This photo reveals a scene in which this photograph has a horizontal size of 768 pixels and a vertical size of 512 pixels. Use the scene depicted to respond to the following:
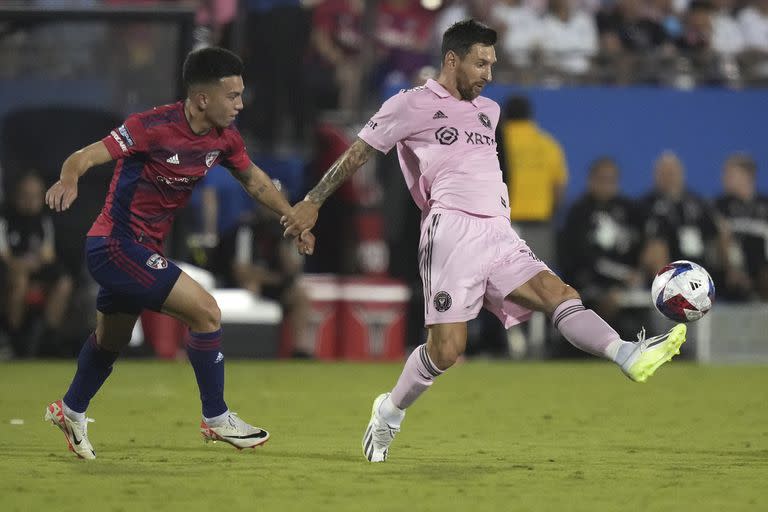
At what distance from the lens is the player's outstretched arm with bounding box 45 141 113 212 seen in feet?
23.7

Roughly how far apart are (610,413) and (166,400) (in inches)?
127

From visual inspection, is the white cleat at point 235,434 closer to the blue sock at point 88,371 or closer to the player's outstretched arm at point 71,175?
the blue sock at point 88,371

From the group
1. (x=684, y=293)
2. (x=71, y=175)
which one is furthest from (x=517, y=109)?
(x=71, y=175)

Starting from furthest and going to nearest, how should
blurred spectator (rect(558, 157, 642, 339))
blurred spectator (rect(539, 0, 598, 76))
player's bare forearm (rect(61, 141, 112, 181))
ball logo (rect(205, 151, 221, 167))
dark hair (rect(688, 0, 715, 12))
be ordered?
dark hair (rect(688, 0, 715, 12)), blurred spectator (rect(539, 0, 598, 76)), blurred spectator (rect(558, 157, 642, 339)), ball logo (rect(205, 151, 221, 167)), player's bare forearm (rect(61, 141, 112, 181))

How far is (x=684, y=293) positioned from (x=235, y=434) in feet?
7.84

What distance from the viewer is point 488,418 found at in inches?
403

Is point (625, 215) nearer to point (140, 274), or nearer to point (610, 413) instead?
point (610, 413)

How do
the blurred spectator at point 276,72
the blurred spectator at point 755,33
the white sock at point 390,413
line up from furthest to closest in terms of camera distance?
the blurred spectator at point 755,33 < the blurred spectator at point 276,72 < the white sock at point 390,413

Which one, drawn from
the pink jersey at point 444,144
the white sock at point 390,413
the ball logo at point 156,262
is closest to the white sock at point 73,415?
the ball logo at point 156,262

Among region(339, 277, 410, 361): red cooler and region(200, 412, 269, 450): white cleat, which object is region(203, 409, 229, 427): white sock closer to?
region(200, 412, 269, 450): white cleat

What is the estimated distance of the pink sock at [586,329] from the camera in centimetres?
724

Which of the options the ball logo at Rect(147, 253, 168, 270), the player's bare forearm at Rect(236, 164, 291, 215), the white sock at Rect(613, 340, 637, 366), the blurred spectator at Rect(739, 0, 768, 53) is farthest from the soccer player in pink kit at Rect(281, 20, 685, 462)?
the blurred spectator at Rect(739, 0, 768, 53)

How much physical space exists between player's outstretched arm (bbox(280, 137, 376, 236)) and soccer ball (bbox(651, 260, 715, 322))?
1.63 meters

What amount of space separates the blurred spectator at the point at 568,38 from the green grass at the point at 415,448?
4.82 metres
